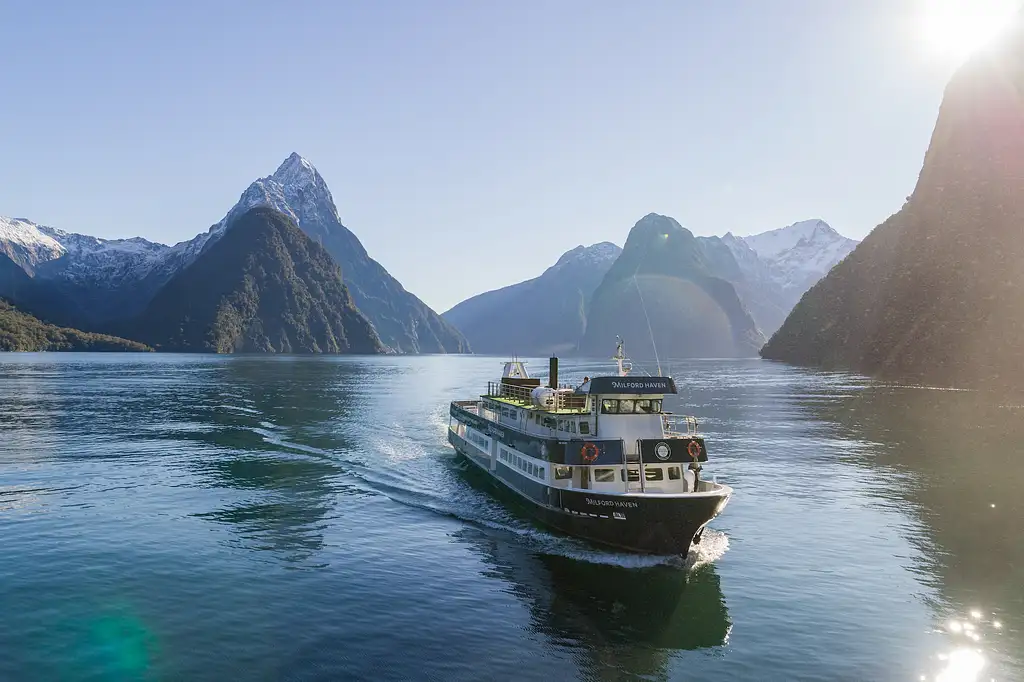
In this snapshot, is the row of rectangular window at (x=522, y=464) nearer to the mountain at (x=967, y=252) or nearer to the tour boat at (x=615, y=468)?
the tour boat at (x=615, y=468)

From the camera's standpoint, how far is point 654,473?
36.6 meters

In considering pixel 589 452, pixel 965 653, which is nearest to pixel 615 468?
pixel 589 452

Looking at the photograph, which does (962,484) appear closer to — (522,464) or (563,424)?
(563,424)

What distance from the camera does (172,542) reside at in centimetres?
3541

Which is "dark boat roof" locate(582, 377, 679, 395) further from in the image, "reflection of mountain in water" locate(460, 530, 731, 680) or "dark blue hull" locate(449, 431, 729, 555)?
"reflection of mountain in water" locate(460, 530, 731, 680)

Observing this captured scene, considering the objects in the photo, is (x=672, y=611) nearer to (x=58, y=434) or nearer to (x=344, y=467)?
(x=344, y=467)

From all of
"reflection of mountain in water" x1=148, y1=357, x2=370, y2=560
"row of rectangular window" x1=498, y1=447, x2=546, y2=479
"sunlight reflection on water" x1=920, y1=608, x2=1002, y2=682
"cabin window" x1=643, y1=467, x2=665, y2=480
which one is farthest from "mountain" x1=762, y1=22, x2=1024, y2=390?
"reflection of mountain in water" x1=148, y1=357, x2=370, y2=560

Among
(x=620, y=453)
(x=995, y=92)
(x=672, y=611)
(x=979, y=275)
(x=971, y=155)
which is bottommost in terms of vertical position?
(x=672, y=611)

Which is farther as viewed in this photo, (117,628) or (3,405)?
(3,405)

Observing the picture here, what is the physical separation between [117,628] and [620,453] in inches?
980

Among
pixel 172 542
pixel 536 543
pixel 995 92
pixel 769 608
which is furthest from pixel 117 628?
pixel 995 92

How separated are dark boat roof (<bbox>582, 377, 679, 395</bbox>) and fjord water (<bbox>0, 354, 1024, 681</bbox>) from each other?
30.0 feet

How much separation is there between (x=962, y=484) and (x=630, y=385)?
1280 inches

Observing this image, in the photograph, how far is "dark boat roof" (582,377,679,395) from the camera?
3838cm
